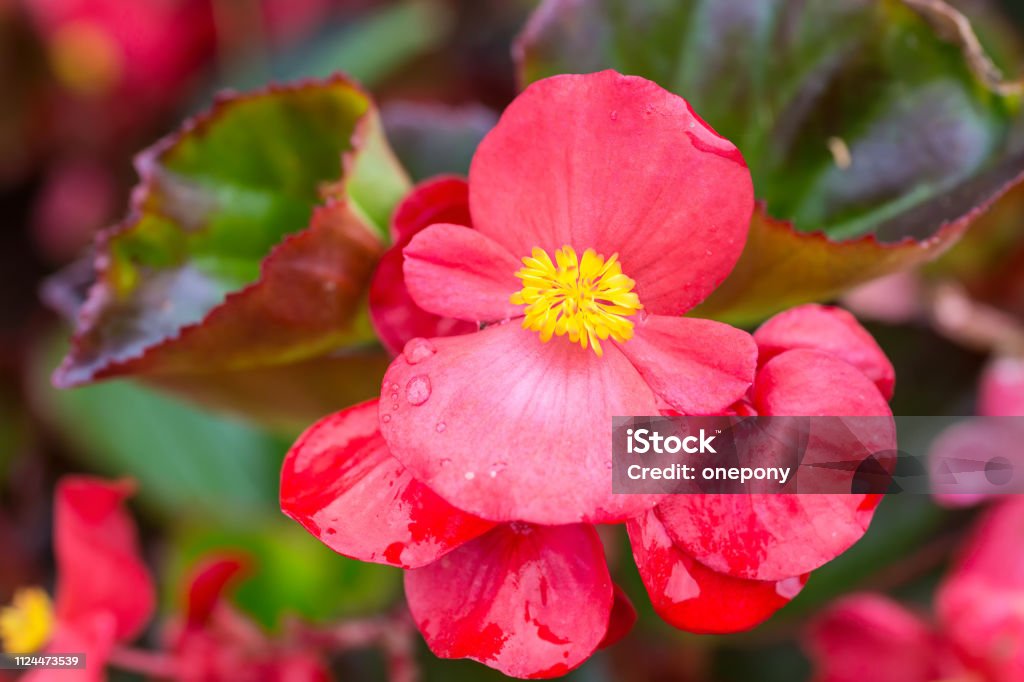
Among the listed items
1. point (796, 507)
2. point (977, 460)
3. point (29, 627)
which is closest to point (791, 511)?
point (796, 507)

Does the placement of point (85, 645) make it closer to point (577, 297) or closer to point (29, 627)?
point (29, 627)

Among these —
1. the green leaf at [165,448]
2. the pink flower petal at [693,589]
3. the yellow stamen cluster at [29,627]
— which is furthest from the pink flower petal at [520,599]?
the green leaf at [165,448]

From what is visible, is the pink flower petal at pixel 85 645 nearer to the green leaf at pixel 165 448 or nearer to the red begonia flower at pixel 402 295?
the red begonia flower at pixel 402 295

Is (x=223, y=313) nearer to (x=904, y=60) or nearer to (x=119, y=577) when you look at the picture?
(x=119, y=577)

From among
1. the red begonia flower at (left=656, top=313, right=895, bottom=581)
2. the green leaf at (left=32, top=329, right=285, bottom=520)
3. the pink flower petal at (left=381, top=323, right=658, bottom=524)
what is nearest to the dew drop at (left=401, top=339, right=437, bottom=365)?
the pink flower petal at (left=381, top=323, right=658, bottom=524)

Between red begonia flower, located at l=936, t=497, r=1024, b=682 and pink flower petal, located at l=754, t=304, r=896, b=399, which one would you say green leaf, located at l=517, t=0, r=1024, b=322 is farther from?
red begonia flower, located at l=936, t=497, r=1024, b=682
